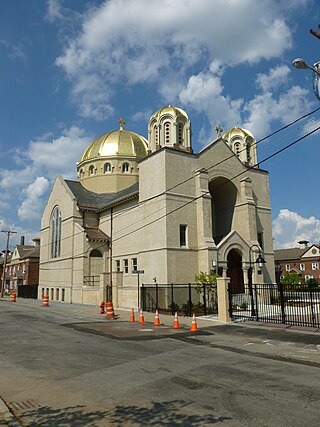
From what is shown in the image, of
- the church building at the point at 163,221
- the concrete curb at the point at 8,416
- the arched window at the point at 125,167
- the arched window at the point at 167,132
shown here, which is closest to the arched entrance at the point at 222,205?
the church building at the point at 163,221

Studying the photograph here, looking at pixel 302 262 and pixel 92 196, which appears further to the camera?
pixel 302 262

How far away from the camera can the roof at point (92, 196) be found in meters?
40.9

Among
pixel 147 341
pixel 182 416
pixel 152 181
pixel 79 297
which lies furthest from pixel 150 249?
pixel 182 416

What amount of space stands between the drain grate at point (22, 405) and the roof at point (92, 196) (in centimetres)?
3205

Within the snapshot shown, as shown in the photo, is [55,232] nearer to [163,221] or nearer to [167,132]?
[167,132]

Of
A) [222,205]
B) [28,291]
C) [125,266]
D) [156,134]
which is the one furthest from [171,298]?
[28,291]

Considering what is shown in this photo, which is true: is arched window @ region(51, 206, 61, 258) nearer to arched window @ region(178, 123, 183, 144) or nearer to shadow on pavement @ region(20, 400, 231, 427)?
arched window @ region(178, 123, 183, 144)

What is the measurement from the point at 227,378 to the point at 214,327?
33.0 feet

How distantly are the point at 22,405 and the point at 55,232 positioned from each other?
40042mm

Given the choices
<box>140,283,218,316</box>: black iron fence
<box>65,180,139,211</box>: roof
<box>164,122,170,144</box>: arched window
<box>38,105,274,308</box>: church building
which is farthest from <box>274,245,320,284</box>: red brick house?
<box>140,283,218,316</box>: black iron fence

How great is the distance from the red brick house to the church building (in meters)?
36.4

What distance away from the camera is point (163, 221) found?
29.2m

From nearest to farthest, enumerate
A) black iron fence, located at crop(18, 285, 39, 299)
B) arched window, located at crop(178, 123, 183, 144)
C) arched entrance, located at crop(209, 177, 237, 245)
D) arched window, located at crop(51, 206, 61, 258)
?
arched window, located at crop(178, 123, 183, 144) < arched entrance, located at crop(209, 177, 237, 245) < arched window, located at crop(51, 206, 61, 258) < black iron fence, located at crop(18, 285, 39, 299)

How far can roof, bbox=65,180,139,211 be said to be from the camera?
40.9 meters
